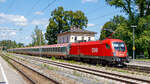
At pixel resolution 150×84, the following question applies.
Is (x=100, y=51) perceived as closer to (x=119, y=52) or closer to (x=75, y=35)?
(x=119, y=52)

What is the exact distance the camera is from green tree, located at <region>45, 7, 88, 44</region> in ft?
222

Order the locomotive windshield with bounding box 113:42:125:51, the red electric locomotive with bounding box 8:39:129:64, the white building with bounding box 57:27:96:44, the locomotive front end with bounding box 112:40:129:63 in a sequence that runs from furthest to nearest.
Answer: the white building with bounding box 57:27:96:44, the locomotive windshield with bounding box 113:42:125:51, the red electric locomotive with bounding box 8:39:129:64, the locomotive front end with bounding box 112:40:129:63

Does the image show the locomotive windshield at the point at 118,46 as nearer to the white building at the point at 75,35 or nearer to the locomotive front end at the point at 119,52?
the locomotive front end at the point at 119,52

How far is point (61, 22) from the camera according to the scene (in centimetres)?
6781

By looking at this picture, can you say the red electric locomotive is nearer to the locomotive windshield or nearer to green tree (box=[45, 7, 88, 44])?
the locomotive windshield

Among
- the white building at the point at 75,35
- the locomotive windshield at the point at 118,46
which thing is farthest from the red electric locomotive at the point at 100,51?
the white building at the point at 75,35

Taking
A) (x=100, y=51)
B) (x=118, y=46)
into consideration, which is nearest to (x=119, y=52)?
(x=118, y=46)

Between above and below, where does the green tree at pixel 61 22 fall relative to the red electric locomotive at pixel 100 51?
above

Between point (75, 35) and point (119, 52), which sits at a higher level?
point (75, 35)

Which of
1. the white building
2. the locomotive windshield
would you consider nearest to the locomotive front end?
the locomotive windshield

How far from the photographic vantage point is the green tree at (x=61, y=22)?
67.8 meters

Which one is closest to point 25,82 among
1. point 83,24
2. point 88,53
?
point 88,53

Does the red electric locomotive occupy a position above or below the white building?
below

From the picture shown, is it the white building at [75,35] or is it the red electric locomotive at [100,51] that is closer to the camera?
the red electric locomotive at [100,51]
